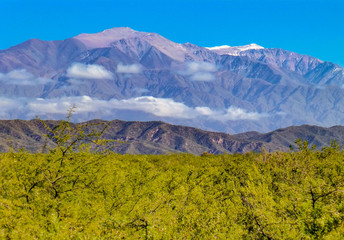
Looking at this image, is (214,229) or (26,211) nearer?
(26,211)

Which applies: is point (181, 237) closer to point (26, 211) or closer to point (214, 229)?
point (214, 229)

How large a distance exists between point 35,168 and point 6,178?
2007 millimetres

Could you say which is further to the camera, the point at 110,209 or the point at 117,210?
the point at 110,209

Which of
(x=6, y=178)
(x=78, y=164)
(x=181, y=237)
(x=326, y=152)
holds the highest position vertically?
(x=326, y=152)

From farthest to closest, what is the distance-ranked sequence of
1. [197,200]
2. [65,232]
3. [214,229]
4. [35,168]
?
[197,200]
[35,168]
[214,229]
[65,232]

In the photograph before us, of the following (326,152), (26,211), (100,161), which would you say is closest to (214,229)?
(100,161)

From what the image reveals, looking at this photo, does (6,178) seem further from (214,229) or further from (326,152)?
(326,152)

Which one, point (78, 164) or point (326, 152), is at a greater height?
point (326, 152)

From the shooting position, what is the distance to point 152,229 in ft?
72.2

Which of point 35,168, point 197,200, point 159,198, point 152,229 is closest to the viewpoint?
point 152,229

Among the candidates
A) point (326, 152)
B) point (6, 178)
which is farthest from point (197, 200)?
point (326, 152)

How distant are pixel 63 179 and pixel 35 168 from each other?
314cm

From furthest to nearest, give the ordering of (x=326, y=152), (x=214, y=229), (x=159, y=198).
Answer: (x=326, y=152)
(x=159, y=198)
(x=214, y=229)

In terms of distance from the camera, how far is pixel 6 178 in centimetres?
2742
